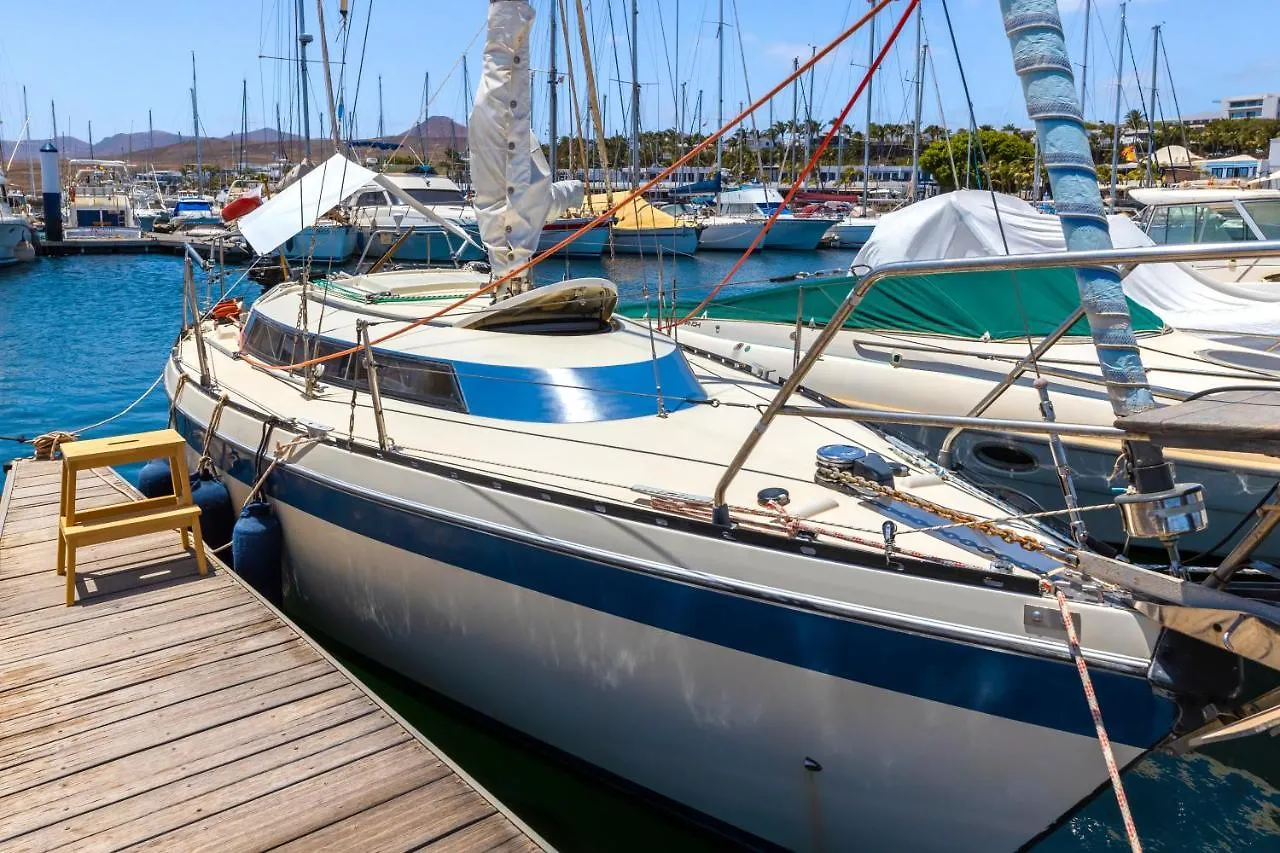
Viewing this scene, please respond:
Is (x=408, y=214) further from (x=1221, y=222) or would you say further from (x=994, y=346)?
(x=994, y=346)

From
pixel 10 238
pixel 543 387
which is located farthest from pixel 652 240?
pixel 543 387

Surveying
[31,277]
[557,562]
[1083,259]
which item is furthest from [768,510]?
[31,277]

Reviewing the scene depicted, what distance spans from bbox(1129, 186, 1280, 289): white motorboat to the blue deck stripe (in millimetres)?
9449

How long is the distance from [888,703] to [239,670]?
334 centimetres

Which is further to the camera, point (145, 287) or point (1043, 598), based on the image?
point (145, 287)

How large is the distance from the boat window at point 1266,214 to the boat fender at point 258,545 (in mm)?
11296

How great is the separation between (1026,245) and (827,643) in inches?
287

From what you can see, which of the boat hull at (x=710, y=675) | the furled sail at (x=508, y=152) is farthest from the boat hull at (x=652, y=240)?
the boat hull at (x=710, y=675)

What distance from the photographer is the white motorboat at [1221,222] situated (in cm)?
1175

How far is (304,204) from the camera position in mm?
7566

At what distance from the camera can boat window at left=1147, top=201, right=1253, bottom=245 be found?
39.9 feet

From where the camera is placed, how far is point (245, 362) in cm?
844

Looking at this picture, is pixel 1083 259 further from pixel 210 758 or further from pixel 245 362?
pixel 245 362

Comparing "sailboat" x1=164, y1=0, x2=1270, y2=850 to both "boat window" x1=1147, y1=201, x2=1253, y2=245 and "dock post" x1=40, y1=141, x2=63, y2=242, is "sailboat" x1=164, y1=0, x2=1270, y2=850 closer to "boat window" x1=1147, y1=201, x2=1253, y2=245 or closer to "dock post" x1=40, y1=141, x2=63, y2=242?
"boat window" x1=1147, y1=201, x2=1253, y2=245
